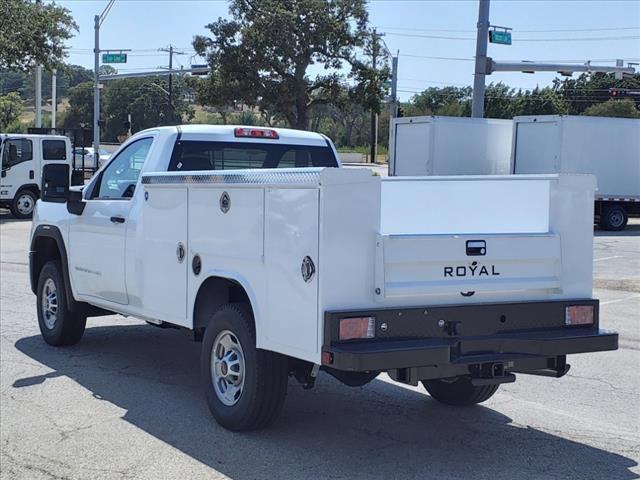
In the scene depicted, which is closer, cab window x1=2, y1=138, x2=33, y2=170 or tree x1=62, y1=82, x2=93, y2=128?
cab window x1=2, y1=138, x2=33, y2=170

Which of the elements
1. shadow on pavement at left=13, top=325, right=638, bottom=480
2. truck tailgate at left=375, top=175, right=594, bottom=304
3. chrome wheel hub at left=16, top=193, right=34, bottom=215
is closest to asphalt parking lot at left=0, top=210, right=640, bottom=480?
shadow on pavement at left=13, top=325, right=638, bottom=480

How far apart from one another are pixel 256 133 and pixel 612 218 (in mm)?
22215

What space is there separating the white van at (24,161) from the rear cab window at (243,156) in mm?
18903

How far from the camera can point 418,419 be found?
635 centimetres

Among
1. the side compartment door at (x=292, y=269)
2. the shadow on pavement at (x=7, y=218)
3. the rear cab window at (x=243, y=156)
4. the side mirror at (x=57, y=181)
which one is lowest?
the shadow on pavement at (x=7, y=218)

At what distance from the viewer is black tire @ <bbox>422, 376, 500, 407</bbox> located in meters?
6.52

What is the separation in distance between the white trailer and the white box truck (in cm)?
107

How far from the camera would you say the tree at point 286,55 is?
42.1 metres

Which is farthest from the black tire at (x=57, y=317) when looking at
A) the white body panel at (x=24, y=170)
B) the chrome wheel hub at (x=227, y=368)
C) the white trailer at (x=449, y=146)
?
the white trailer at (x=449, y=146)

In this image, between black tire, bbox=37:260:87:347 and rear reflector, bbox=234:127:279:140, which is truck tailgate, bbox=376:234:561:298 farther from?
black tire, bbox=37:260:87:347

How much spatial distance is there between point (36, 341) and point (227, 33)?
3657 centimetres

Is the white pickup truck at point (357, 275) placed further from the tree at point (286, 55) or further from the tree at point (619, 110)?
the tree at point (619, 110)

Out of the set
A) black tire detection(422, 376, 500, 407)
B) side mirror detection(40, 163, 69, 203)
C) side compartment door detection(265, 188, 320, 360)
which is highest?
side mirror detection(40, 163, 69, 203)

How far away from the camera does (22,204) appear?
26156 millimetres
